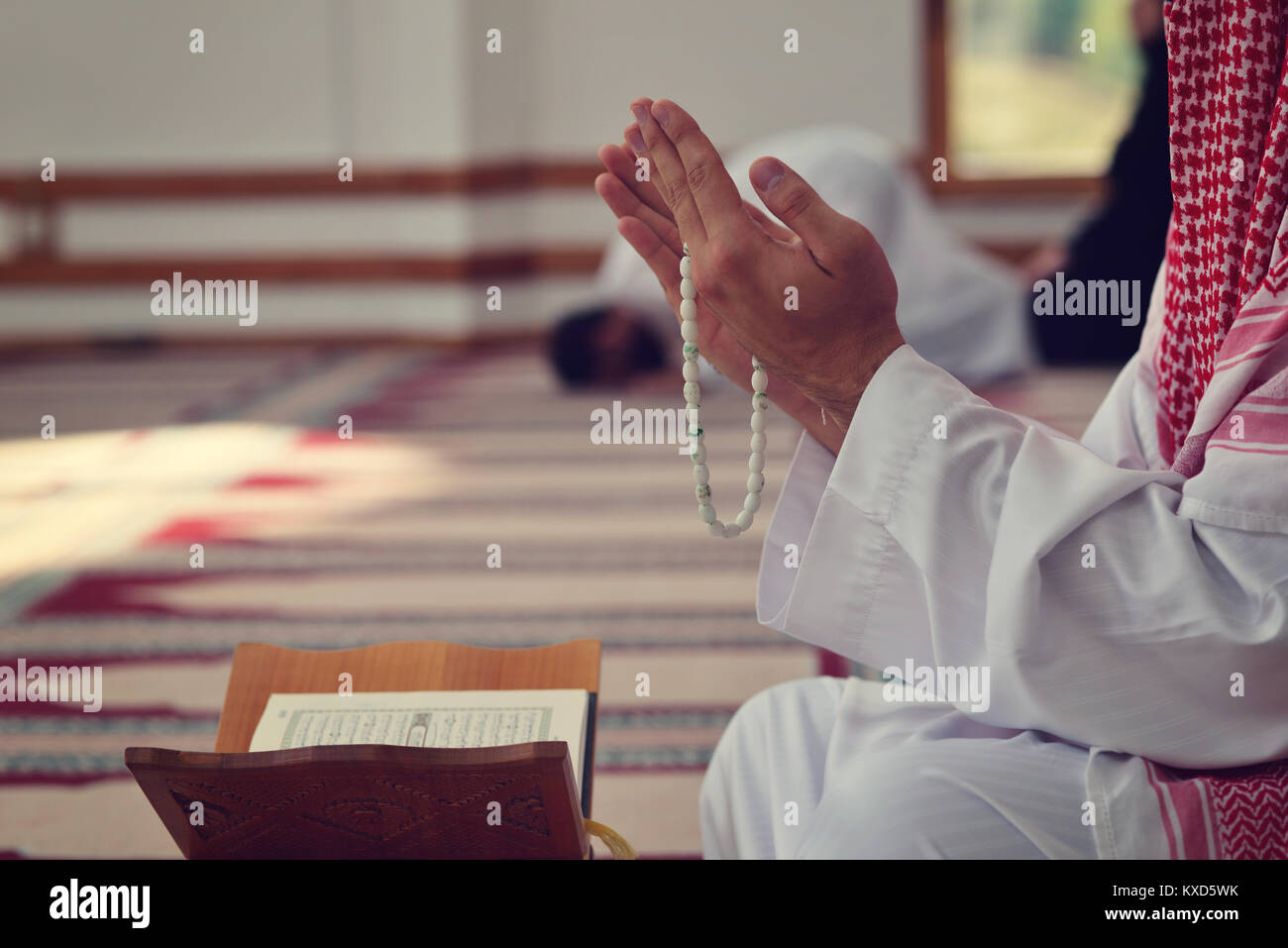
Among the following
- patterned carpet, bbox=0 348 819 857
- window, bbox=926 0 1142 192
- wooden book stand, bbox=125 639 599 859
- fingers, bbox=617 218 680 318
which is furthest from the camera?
window, bbox=926 0 1142 192

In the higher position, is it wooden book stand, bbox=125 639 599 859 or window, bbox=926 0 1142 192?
window, bbox=926 0 1142 192

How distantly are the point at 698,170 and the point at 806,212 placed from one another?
0.21 ft

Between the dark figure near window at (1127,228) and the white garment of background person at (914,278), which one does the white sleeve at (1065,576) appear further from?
the white garment of background person at (914,278)

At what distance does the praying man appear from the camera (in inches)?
29.3

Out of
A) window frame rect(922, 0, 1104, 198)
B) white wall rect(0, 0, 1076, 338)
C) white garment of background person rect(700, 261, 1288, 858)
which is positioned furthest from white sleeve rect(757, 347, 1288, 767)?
window frame rect(922, 0, 1104, 198)

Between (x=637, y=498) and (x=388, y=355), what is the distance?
8.43 feet

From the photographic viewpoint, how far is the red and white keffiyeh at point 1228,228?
76 cm

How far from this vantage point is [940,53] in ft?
18.8

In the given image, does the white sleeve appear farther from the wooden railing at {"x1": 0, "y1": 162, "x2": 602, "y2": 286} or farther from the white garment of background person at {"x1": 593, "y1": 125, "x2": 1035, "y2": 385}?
the wooden railing at {"x1": 0, "y1": 162, "x2": 602, "y2": 286}

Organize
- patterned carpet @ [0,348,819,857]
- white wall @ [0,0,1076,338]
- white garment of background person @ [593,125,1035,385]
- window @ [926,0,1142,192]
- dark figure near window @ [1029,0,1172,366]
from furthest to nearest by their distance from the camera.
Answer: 1. window @ [926,0,1142,192]
2. white wall @ [0,0,1076,338]
3. white garment of background person @ [593,125,1035,385]
4. dark figure near window @ [1029,0,1172,366]
5. patterned carpet @ [0,348,819,857]

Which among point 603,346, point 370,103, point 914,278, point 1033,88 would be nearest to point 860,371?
point 603,346

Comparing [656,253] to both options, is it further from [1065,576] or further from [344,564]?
[344,564]

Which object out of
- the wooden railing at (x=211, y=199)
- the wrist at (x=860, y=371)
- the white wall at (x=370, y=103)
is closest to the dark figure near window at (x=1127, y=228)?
the white wall at (x=370, y=103)

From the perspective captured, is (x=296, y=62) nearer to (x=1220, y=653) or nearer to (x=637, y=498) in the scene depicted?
(x=637, y=498)
